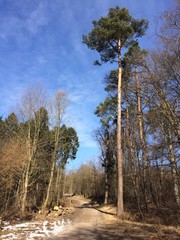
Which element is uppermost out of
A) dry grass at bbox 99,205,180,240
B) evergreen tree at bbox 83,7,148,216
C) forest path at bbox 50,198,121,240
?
evergreen tree at bbox 83,7,148,216

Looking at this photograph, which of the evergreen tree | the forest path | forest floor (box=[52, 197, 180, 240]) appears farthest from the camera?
the evergreen tree

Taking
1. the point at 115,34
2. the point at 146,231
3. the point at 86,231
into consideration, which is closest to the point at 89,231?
the point at 86,231

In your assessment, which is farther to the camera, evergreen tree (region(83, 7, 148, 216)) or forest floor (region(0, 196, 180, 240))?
evergreen tree (region(83, 7, 148, 216))

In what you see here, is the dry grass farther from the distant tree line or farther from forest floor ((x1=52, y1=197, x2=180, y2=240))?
the distant tree line

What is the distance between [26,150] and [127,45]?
11.1 meters

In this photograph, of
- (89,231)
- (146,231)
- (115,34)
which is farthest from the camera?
(115,34)

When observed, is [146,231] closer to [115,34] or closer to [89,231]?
[89,231]

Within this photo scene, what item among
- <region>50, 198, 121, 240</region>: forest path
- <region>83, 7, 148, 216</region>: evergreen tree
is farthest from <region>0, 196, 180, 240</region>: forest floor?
<region>83, 7, 148, 216</region>: evergreen tree

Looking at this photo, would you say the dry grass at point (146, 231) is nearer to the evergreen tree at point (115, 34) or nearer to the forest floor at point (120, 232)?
the forest floor at point (120, 232)

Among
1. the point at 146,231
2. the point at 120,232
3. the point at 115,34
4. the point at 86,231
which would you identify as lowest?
the point at 86,231

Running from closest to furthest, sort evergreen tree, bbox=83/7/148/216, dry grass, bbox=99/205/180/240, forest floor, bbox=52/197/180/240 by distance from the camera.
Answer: dry grass, bbox=99/205/180/240, forest floor, bbox=52/197/180/240, evergreen tree, bbox=83/7/148/216

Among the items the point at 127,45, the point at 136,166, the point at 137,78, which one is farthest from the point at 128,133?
the point at 127,45

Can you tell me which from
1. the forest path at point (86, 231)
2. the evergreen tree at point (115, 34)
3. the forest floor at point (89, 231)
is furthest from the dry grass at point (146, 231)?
the evergreen tree at point (115, 34)

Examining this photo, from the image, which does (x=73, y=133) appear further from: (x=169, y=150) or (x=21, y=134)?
(x=169, y=150)
